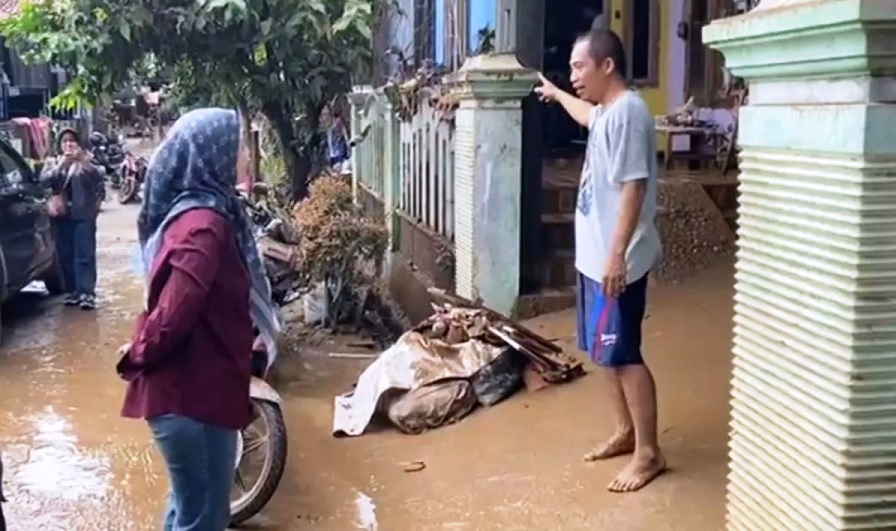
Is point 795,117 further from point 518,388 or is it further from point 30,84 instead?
point 30,84

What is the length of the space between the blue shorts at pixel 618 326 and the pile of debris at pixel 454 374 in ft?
4.59

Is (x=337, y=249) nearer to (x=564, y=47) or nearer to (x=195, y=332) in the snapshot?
(x=195, y=332)

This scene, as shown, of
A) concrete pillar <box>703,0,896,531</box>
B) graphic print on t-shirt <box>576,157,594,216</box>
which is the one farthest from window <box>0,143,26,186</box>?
concrete pillar <box>703,0,896,531</box>

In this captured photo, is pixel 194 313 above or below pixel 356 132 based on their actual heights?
below

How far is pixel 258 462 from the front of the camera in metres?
4.85

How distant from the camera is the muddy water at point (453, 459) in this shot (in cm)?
426

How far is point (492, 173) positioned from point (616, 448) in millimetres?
2511

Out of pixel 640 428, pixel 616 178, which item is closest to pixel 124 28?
pixel 616 178

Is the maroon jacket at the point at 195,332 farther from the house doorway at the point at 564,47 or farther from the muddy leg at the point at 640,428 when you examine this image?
the house doorway at the point at 564,47

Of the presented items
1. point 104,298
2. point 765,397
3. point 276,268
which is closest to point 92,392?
point 276,268

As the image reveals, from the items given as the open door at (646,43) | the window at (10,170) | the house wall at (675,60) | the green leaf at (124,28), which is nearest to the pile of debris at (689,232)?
the house wall at (675,60)

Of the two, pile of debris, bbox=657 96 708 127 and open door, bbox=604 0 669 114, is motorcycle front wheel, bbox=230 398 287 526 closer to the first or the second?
pile of debris, bbox=657 96 708 127

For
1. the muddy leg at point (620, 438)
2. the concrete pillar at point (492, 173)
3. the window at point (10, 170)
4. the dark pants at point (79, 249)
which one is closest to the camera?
the muddy leg at point (620, 438)

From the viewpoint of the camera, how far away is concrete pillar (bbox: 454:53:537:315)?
6516 mm
